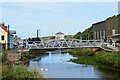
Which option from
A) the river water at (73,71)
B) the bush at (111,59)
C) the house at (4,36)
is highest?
the house at (4,36)

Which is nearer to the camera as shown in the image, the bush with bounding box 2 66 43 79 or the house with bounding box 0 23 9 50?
the bush with bounding box 2 66 43 79

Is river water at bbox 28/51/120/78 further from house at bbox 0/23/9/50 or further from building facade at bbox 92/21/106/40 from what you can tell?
building facade at bbox 92/21/106/40

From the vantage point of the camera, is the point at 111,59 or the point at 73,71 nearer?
the point at 73,71

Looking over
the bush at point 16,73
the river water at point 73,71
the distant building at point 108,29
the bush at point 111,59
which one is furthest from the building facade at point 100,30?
the bush at point 16,73

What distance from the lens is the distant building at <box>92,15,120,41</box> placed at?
79750mm

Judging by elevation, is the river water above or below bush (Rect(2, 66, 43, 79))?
below

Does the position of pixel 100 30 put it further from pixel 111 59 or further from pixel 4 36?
pixel 111 59

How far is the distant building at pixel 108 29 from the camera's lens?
3140 inches

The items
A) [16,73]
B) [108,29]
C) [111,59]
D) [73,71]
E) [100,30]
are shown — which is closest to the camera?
[16,73]

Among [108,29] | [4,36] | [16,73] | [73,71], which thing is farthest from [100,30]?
[16,73]

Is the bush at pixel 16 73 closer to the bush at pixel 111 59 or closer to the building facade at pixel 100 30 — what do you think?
the bush at pixel 111 59

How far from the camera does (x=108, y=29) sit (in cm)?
9000

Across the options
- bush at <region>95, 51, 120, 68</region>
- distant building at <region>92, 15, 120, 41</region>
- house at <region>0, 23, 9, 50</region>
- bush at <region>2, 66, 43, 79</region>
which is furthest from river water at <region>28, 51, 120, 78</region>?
distant building at <region>92, 15, 120, 41</region>

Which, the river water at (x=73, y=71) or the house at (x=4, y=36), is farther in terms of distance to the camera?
the house at (x=4, y=36)
